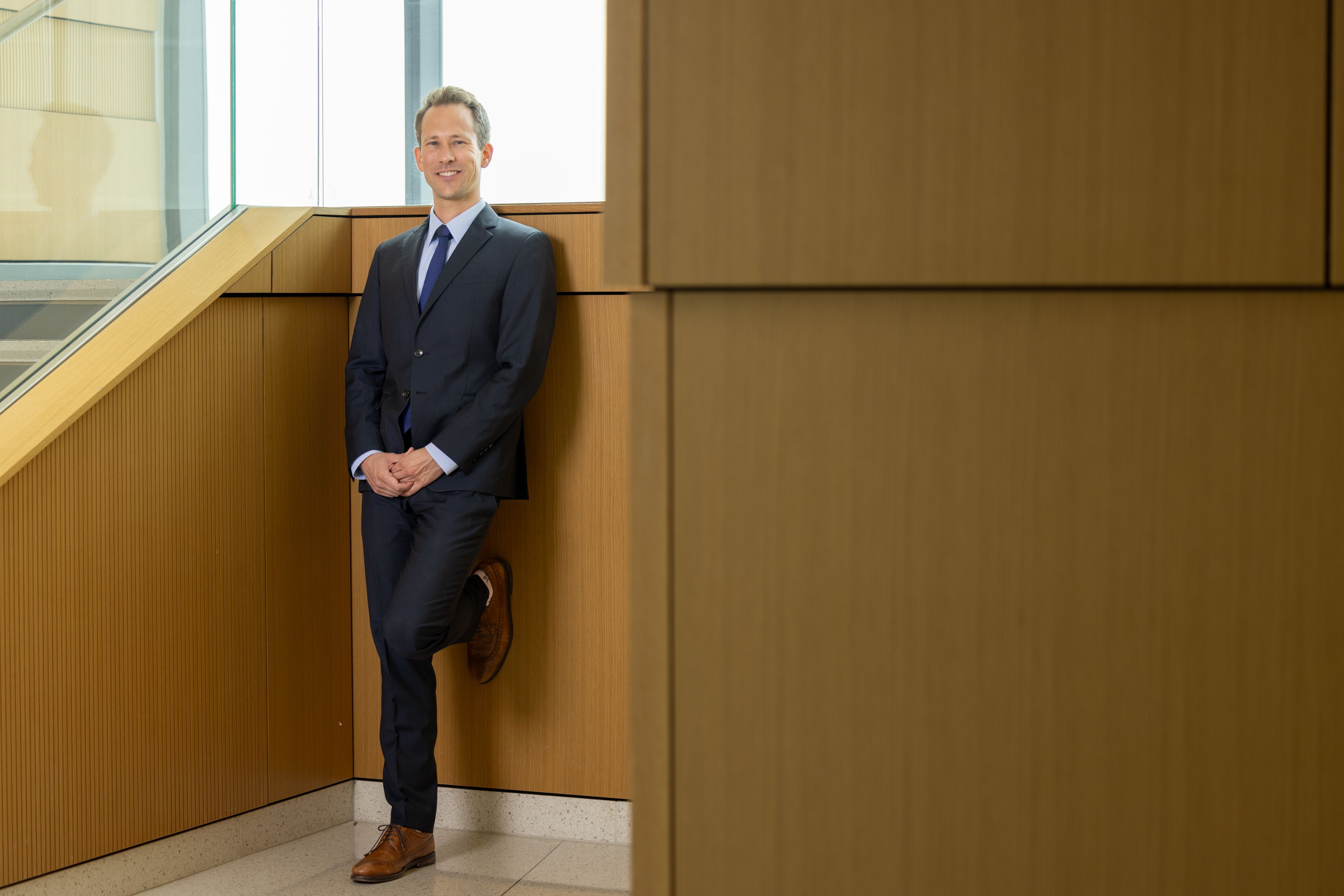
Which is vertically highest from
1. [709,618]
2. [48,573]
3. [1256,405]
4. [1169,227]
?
[1169,227]

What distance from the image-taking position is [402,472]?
8.25ft

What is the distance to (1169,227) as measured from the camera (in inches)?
24.9

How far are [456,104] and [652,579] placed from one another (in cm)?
228

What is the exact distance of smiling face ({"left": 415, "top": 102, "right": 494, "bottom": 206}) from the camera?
2646 mm

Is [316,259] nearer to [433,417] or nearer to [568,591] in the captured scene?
Answer: [433,417]

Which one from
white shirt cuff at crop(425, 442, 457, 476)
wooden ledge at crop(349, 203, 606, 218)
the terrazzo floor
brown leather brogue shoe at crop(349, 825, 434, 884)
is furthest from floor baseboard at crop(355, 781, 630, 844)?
wooden ledge at crop(349, 203, 606, 218)

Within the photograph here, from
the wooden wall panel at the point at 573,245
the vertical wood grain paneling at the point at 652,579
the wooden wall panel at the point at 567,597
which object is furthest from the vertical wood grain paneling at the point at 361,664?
the vertical wood grain paneling at the point at 652,579

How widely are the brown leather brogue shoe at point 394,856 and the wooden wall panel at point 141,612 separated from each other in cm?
38

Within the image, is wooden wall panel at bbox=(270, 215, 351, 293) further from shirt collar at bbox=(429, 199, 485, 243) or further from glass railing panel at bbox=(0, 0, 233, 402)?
shirt collar at bbox=(429, 199, 485, 243)

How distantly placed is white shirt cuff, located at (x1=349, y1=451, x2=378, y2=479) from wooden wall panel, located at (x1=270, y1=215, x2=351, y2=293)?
1.66 ft

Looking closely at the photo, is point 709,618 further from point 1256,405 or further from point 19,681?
point 19,681

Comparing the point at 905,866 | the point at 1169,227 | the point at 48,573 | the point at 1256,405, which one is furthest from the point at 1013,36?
the point at 48,573

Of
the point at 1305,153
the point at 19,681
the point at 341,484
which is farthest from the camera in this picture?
the point at 341,484

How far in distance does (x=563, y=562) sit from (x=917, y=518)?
2233mm
